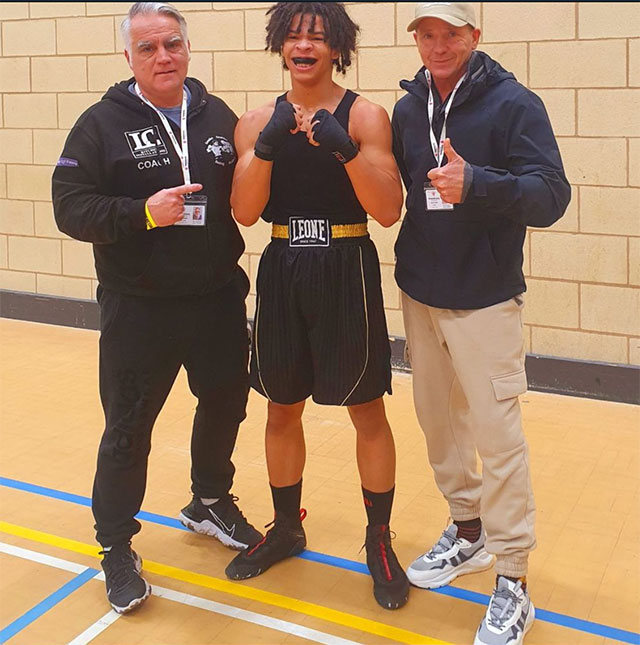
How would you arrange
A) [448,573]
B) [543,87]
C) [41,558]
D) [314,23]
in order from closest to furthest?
[314,23]
[448,573]
[41,558]
[543,87]

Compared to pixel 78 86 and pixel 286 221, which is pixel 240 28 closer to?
pixel 78 86

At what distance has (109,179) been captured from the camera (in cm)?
227

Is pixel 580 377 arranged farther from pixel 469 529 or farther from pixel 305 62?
pixel 305 62

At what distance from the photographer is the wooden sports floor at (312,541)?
228 centimetres

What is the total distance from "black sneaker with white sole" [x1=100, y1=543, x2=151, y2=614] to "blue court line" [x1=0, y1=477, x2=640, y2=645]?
1.37 feet

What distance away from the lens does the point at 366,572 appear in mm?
2557

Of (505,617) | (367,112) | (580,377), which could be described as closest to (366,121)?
(367,112)

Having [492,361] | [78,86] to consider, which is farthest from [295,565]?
[78,86]

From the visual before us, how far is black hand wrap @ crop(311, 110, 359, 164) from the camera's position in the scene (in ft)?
6.80

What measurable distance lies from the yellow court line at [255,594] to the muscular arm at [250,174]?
105 centimetres

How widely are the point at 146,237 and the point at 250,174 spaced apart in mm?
346

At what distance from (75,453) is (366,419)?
1580mm

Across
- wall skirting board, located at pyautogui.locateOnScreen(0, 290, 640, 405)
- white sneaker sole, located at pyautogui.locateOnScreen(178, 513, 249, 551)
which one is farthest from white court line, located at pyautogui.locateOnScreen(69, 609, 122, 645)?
wall skirting board, located at pyautogui.locateOnScreen(0, 290, 640, 405)

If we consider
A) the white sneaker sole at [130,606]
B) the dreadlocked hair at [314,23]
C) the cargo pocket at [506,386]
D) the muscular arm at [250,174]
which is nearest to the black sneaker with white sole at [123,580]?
the white sneaker sole at [130,606]
